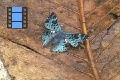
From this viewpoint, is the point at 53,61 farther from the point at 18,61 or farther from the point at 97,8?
the point at 97,8

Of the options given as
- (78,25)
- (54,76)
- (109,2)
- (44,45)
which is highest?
(109,2)

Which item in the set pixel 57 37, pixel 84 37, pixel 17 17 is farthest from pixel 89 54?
pixel 17 17

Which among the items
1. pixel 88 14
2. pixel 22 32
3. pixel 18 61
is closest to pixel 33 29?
pixel 22 32

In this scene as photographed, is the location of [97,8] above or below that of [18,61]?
above

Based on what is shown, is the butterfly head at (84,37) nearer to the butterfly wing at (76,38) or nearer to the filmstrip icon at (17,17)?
the butterfly wing at (76,38)

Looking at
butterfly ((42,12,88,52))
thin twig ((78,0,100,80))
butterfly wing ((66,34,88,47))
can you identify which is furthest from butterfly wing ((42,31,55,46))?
thin twig ((78,0,100,80))

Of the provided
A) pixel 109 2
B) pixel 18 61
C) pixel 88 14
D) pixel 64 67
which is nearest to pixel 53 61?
pixel 64 67

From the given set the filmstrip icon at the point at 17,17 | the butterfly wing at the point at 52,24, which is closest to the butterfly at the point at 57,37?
the butterfly wing at the point at 52,24

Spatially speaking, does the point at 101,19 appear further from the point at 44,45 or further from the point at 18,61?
the point at 18,61
